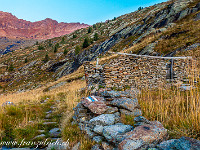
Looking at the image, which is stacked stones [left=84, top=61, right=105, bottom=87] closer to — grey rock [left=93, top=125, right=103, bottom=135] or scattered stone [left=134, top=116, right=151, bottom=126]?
grey rock [left=93, top=125, right=103, bottom=135]

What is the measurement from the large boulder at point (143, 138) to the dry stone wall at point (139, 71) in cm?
578

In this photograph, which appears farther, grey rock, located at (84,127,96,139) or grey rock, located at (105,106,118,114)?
grey rock, located at (105,106,118,114)

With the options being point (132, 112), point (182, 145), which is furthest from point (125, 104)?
point (182, 145)

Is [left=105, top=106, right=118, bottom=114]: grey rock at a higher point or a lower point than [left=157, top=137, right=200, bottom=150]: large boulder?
lower

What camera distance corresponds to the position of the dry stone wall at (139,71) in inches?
323

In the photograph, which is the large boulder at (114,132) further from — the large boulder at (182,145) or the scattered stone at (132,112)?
the scattered stone at (132,112)

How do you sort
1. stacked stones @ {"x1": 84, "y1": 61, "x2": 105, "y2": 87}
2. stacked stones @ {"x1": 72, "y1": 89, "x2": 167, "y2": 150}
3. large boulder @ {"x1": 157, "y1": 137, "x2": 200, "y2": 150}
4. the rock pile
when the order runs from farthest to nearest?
stacked stones @ {"x1": 84, "y1": 61, "x2": 105, "y2": 87} < stacked stones @ {"x1": 72, "y1": 89, "x2": 167, "y2": 150} < the rock pile < large boulder @ {"x1": 157, "y1": 137, "x2": 200, "y2": 150}

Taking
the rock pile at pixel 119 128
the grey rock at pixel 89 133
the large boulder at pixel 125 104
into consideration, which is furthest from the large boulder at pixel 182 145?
the large boulder at pixel 125 104

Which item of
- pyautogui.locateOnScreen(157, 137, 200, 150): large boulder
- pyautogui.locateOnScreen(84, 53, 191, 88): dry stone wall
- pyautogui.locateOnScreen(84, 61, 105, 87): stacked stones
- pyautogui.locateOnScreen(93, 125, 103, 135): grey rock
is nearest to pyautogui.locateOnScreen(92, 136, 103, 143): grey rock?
pyautogui.locateOnScreen(93, 125, 103, 135): grey rock

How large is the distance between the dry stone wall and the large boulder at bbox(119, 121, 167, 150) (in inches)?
227

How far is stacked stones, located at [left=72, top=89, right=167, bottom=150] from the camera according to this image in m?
2.20

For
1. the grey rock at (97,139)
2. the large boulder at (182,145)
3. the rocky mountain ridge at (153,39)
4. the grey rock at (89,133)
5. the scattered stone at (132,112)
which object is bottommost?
the grey rock at (89,133)

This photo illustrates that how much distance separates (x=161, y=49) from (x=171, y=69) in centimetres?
962

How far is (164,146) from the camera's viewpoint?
1.89m
